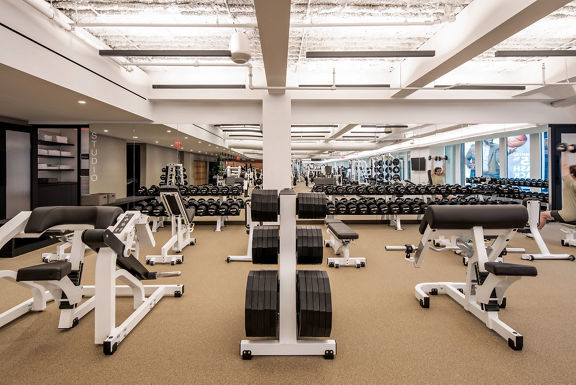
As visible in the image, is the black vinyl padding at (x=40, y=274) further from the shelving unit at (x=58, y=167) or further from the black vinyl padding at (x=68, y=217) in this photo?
the shelving unit at (x=58, y=167)

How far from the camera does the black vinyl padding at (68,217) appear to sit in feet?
8.02

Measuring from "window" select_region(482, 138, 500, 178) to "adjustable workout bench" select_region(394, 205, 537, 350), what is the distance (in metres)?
12.2

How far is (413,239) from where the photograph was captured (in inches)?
228

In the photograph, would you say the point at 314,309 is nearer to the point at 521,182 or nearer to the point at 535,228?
the point at 535,228

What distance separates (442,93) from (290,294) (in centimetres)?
574

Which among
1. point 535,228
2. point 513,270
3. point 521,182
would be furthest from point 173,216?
point 521,182

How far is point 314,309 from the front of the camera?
6.52ft

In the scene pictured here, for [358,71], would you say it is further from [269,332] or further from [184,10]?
[269,332]

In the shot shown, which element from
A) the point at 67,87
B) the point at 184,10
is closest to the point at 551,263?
the point at 184,10

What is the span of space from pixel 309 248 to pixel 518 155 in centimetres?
1306

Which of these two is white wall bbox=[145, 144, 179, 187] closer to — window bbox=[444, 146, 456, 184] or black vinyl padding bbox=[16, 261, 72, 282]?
black vinyl padding bbox=[16, 261, 72, 282]

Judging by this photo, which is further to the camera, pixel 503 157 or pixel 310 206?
pixel 503 157

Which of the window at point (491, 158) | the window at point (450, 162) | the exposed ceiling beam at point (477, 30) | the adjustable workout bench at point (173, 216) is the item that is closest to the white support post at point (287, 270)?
the adjustable workout bench at point (173, 216)

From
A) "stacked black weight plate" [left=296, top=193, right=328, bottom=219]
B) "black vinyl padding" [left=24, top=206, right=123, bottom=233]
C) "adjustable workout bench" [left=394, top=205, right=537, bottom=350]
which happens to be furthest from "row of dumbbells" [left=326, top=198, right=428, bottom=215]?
"black vinyl padding" [left=24, top=206, right=123, bottom=233]
